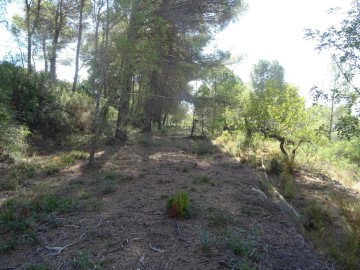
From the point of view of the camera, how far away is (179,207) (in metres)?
4.54

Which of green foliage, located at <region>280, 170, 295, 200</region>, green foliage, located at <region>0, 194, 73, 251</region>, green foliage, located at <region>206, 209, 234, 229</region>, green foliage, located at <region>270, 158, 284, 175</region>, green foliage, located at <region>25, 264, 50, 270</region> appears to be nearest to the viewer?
green foliage, located at <region>25, 264, 50, 270</region>

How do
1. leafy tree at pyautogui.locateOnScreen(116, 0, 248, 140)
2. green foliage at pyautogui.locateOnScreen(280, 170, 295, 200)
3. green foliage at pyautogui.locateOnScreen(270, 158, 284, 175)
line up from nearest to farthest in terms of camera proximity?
green foliage at pyautogui.locateOnScreen(280, 170, 295, 200), green foliage at pyautogui.locateOnScreen(270, 158, 284, 175), leafy tree at pyautogui.locateOnScreen(116, 0, 248, 140)

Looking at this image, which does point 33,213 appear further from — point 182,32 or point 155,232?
point 182,32

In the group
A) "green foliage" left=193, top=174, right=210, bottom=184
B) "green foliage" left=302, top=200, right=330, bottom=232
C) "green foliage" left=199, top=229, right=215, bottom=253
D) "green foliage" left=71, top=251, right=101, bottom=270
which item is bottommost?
"green foliage" left=302, top=200, right=330, bottom=232

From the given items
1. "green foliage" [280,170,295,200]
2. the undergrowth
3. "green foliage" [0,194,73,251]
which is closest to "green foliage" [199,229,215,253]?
"green foliage" [0,194,73,251]

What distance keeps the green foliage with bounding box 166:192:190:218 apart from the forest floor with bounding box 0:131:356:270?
88mm

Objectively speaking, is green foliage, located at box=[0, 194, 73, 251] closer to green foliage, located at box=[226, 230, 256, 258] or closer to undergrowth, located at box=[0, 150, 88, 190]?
undergrowth, located at box=[0, 150, 88, 190]

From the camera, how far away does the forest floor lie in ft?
11.3

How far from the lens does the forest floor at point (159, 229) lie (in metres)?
3.45

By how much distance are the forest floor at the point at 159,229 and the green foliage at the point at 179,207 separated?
0.09m

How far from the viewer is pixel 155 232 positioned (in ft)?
13.4

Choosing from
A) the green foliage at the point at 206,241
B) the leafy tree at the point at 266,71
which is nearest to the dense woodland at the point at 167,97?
the green foliage at the point at 206,241

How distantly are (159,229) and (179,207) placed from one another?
0.51m

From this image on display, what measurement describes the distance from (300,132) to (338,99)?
13.3 ft
